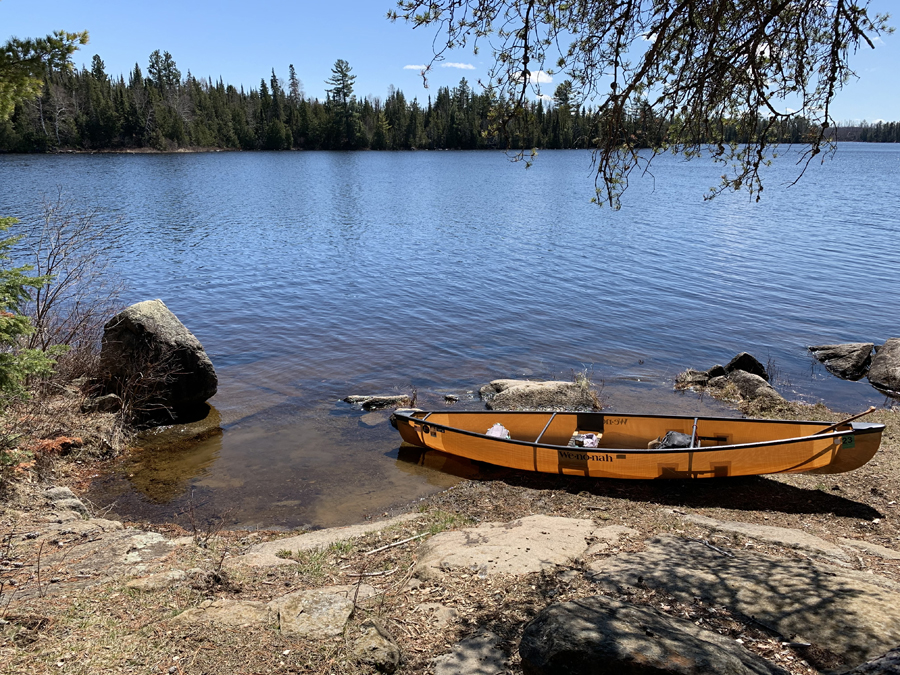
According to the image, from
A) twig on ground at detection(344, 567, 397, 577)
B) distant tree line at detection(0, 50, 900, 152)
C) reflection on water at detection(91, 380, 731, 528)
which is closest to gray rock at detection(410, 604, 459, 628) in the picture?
twig on ground at detection(344, 567, 397, 577)

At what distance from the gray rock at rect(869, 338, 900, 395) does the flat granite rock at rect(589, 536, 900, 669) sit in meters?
11.5

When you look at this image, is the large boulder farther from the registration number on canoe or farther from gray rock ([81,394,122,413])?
the registration number on canoe

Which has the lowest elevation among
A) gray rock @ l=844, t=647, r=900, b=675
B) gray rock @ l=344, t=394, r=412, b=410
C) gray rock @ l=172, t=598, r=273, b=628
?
gray rock @ l=344, t=394, r=412, b=410

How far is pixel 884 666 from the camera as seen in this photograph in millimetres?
2949

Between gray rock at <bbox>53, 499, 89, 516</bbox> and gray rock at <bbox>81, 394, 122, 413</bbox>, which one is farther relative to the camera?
gray rock at <bbox>81, 394, 122, 413</bbox>

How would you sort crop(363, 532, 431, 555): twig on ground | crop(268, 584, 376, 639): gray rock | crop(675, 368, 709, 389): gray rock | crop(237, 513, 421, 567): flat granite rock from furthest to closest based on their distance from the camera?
crop(675, 368, 709, 389): gray rock, crop(363, 532, 431, 555): twig on ground, crop(237, 513, 421, 567): flat granite rock, crop(268, 584, 376, 639): gray rock

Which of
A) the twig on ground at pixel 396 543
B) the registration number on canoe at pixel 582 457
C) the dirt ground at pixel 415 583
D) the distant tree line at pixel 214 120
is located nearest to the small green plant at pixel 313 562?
the dirt ground at pixel 415 583

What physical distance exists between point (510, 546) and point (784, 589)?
2574mm

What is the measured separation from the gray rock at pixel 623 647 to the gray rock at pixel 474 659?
1.55ft

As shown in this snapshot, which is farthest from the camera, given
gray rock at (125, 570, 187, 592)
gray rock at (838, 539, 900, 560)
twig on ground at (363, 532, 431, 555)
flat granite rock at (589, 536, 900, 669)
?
twig on ground at (363, 532, 431, 555)

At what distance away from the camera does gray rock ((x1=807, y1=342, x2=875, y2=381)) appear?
15688mm

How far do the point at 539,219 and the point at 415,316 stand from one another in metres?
20.7

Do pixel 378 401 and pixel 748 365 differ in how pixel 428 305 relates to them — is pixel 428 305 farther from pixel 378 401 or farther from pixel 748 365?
pixel 748 365

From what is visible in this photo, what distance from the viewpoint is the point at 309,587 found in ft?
18.4
